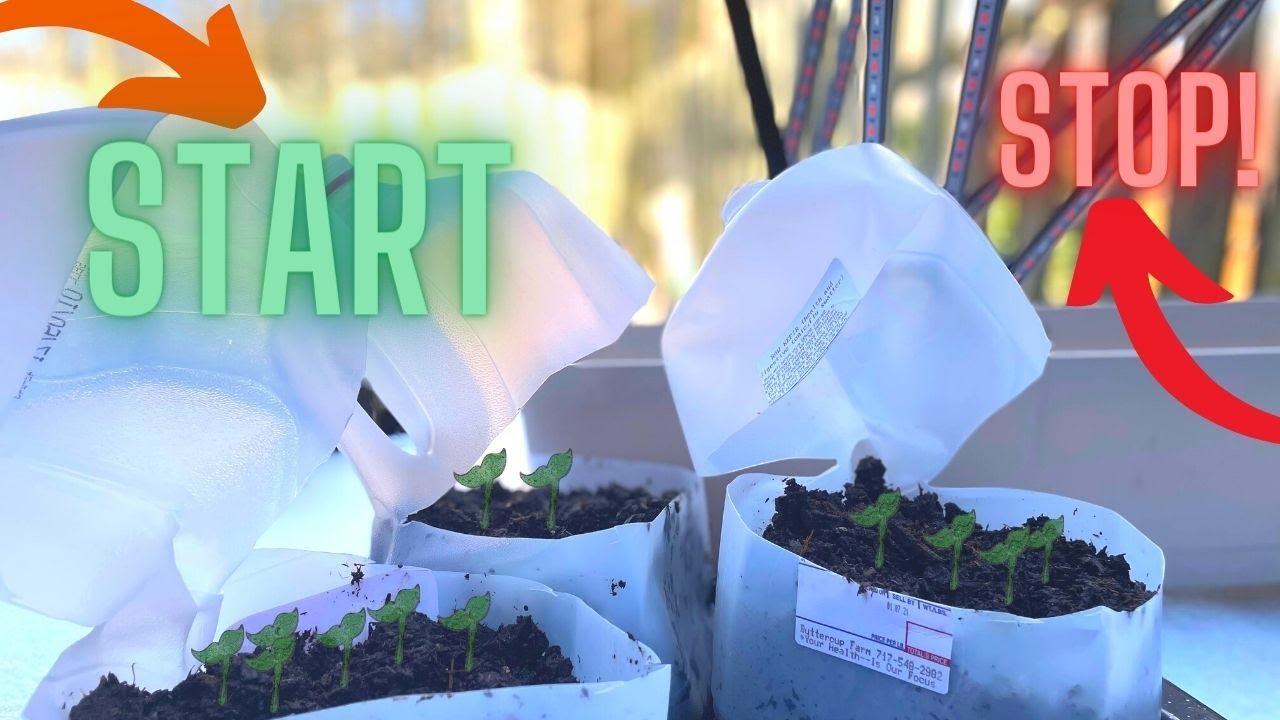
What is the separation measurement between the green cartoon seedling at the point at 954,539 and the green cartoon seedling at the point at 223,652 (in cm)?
53

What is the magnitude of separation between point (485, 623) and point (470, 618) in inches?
2.5

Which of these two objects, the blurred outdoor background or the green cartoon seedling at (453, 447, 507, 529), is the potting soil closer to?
the green cartoon seedling at (453, 447, 507, 529)

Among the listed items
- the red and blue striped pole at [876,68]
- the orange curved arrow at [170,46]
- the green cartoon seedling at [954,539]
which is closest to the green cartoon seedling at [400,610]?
the green cartoon seedling at [954,539]

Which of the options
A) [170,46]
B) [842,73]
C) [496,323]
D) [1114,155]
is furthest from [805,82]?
[170,46]

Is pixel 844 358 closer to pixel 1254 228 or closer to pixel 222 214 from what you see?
pixel 222 214

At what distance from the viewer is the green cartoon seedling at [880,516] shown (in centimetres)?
88

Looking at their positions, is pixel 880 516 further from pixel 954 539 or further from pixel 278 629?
pixel 278 629

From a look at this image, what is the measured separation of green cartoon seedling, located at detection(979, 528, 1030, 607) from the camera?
0.82 m

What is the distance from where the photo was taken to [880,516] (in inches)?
35.2

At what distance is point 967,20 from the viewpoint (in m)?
1.44

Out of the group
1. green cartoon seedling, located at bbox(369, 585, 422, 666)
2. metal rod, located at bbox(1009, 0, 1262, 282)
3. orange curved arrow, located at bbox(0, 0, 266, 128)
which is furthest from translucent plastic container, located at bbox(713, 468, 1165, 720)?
orange curved arrow, located at bbox(0, 0, 266, 128)

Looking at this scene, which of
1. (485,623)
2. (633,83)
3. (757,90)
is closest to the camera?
(485,623)

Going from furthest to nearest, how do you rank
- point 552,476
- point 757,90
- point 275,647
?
point 757,90 < point 552,476 < point 275,647

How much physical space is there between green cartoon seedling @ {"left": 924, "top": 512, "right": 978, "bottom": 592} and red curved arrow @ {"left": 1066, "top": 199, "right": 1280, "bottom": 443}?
0.52 metres
